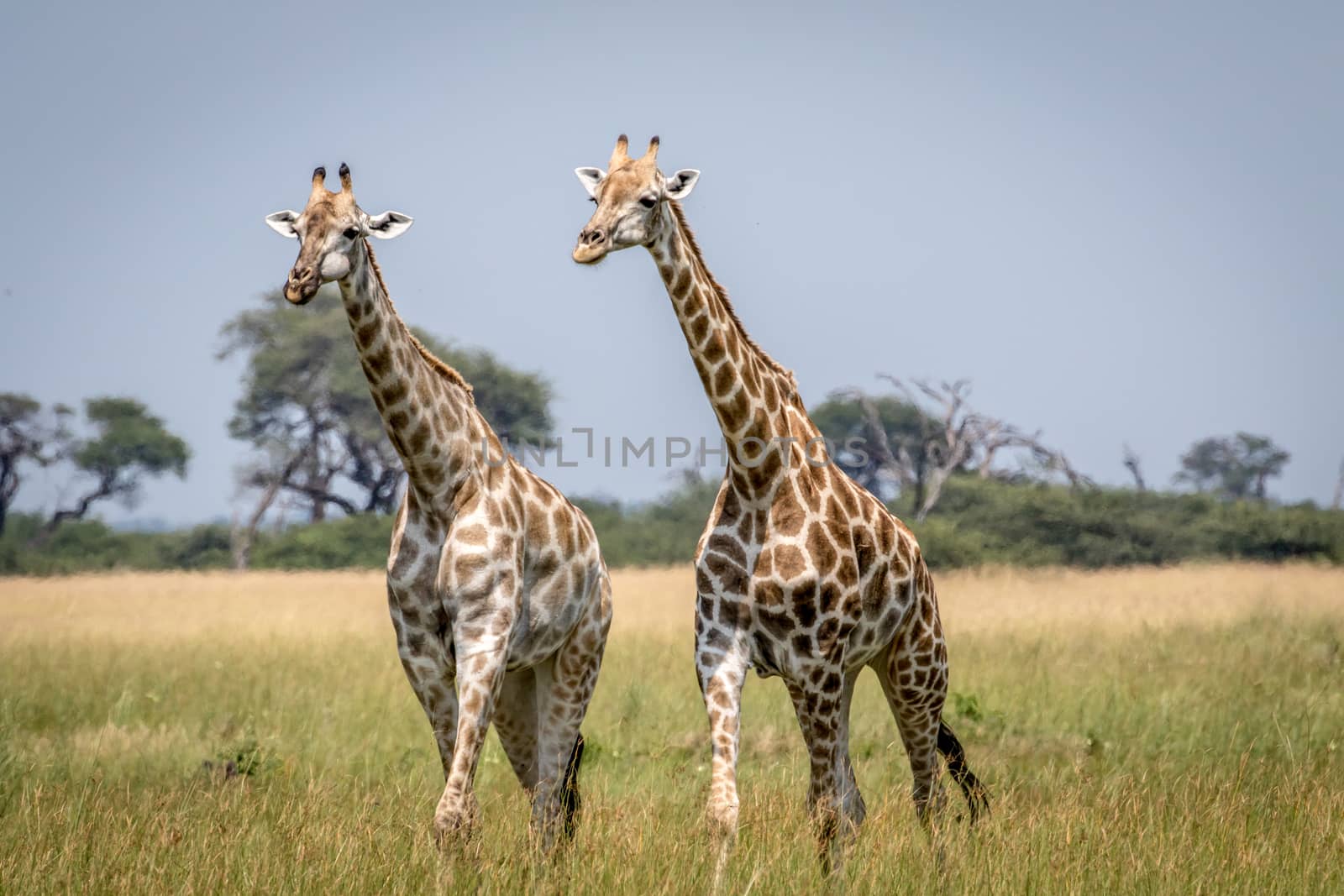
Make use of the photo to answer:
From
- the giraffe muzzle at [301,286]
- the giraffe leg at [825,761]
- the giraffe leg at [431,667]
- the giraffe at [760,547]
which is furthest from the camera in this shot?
the giraffe leg at [431,667]

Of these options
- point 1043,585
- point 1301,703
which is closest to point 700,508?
point 1043,585

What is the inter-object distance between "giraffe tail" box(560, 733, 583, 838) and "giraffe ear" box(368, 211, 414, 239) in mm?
2706

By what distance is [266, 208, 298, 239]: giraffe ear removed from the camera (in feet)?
21.6

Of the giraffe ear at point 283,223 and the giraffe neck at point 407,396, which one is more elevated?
the giraffe ear at point 283,223

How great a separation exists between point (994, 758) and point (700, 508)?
29.2m

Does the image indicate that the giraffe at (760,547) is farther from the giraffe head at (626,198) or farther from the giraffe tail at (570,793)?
the giraffe tail at (570,793)

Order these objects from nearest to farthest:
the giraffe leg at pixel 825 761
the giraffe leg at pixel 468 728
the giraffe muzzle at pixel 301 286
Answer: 1. the giraffe muzzle at pixel 301 286
2. the giraffe leg at pixel 468 728
3. the giraffe leg at pixel 825 761

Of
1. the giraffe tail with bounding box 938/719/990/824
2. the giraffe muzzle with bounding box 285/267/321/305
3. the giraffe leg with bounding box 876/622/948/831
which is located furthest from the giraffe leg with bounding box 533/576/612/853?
the giraffe muzzle with bounding box 285/267/321/305

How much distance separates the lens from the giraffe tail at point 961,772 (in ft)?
25.3

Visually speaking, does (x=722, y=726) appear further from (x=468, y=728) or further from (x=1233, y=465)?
(x=1233, y=465)

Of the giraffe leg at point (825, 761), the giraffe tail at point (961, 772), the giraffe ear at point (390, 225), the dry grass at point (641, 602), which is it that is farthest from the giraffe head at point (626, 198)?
the dry grass at point (641, 602)

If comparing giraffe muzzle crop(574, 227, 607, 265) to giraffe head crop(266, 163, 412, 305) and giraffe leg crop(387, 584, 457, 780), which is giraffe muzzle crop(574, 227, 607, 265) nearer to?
giraffe head crop(266, 163, 412, 305)

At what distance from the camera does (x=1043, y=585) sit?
929 inches

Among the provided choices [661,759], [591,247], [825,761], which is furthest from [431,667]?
[661,759]
